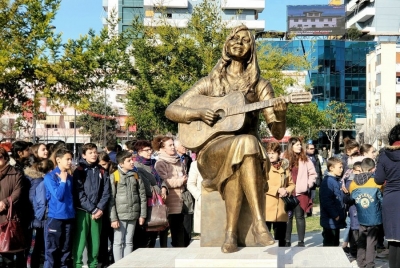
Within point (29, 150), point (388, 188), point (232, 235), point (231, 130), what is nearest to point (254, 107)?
point (231, 130)

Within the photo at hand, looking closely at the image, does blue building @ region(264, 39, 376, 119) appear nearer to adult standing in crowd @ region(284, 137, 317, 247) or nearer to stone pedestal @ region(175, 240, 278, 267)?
adult standing in crowd @ region(284, 137, 317, 247)

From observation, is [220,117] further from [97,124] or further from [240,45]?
[97,124]

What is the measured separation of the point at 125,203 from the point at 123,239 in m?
0.52

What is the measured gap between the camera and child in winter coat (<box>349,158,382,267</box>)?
942cm

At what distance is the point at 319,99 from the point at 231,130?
7725 cm

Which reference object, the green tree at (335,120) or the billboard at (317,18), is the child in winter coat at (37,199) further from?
the billboard at (317,18)

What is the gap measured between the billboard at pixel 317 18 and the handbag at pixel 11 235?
294 feet

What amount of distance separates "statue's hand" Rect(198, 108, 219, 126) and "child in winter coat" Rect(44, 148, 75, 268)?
2.85 m

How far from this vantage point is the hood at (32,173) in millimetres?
9413

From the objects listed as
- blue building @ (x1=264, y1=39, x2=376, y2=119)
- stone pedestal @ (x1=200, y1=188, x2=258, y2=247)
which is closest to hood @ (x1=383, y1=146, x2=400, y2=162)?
stone pedestal @ (x1=200, y1=188, x2=258, y2=247)

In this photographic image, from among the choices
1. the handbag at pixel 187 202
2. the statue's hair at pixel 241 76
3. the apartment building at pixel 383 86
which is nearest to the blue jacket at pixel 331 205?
the handbag at pixel 187 202

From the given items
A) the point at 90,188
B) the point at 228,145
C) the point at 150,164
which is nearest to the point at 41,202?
the point at 90,188

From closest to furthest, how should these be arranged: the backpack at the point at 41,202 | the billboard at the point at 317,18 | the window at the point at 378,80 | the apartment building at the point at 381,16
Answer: the backpack at the point at 41,202 → the window at the point at 378,80 → the apartment building at the point at 381,16 → the billboard at the point at 317,18

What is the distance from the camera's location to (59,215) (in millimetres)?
8758
